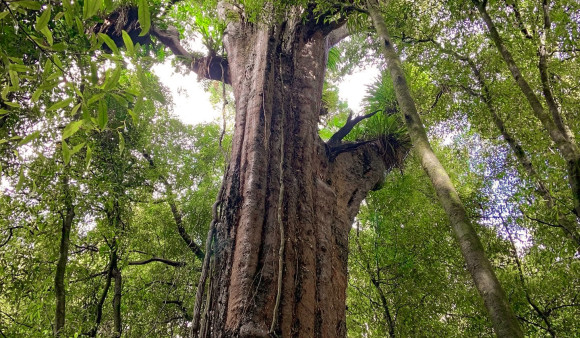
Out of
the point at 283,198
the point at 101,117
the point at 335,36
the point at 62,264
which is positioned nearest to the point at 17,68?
the point at 101,117

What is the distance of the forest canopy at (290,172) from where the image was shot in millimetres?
2068

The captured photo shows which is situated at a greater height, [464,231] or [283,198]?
[283,198]

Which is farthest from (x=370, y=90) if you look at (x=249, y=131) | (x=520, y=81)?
(x=249, y=131)

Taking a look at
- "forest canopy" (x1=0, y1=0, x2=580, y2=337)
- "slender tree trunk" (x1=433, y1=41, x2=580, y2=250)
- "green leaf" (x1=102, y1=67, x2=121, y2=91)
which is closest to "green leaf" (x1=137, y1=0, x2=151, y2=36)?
"forest canopy" (x1=0, y1=0, x2=580, y2=337)

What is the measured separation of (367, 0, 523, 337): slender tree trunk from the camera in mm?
1327

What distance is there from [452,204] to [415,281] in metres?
4.36

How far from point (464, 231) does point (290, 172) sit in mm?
1473

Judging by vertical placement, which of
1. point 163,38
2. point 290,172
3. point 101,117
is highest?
point 163,38

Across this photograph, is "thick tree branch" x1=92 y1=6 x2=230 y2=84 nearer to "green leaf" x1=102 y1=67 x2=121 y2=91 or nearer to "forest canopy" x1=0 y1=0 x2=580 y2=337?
"forest canopy" x1=0 y1=0 x2=580 y2=337

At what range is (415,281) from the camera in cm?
555

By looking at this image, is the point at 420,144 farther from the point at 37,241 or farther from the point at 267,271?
the point at 37,241

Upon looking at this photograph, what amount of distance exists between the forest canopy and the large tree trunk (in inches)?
0.6

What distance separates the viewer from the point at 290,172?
2807 millimetres

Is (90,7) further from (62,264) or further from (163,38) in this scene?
(163,38)
